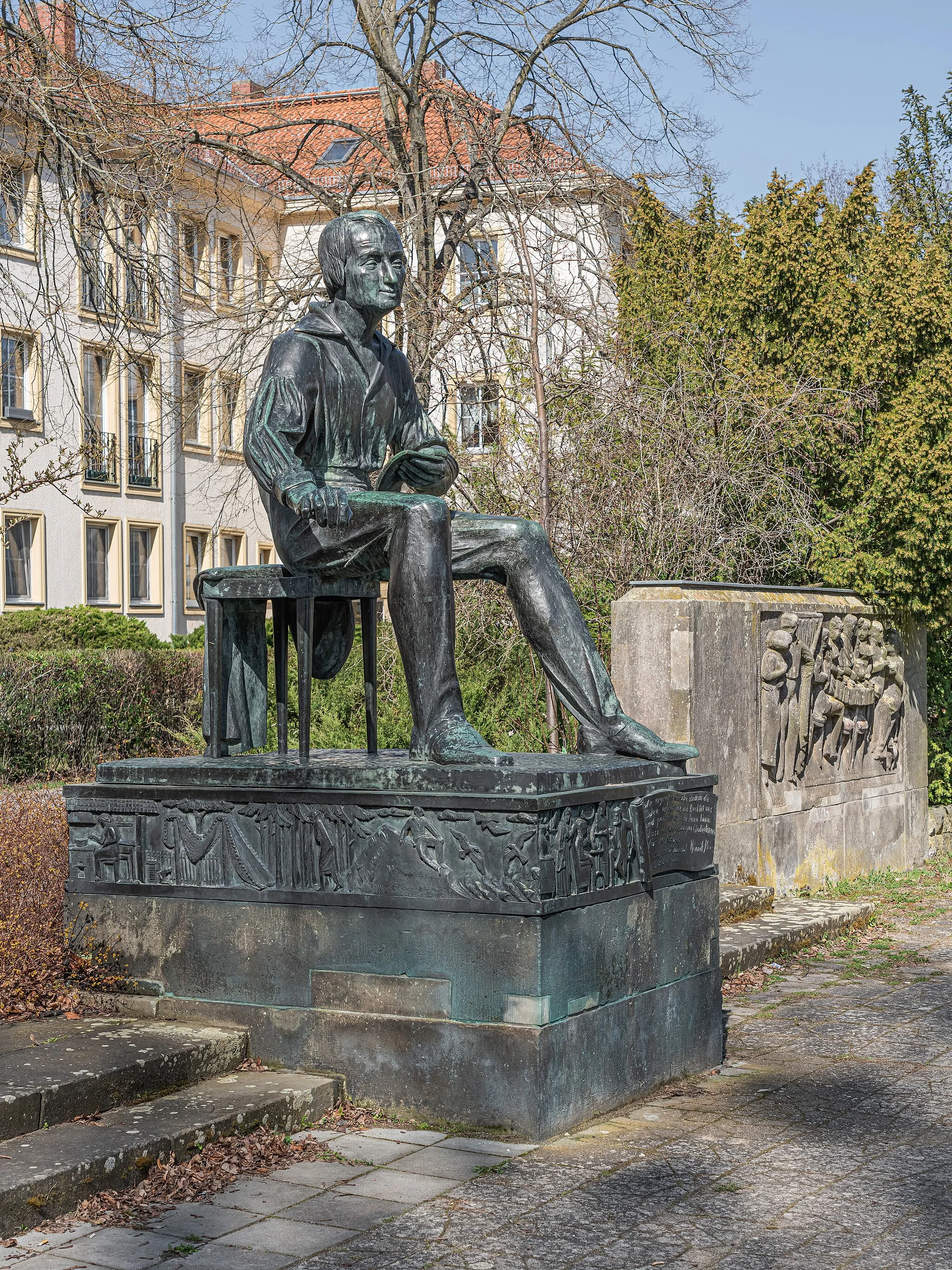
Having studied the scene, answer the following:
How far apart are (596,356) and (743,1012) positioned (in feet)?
22.1

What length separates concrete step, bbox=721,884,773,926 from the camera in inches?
349

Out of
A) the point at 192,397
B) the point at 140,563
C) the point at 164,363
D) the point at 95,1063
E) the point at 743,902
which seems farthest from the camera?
the point at 140,563

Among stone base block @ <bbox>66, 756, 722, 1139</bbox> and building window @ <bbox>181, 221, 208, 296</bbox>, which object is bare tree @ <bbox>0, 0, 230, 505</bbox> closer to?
building window @ <bbox>181, 221, 208, 296</bbox>

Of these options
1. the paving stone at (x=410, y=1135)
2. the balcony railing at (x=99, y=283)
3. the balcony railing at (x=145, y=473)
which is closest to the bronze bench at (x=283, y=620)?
the paving stone at (x=410, y=1135)

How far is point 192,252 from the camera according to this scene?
13500mm

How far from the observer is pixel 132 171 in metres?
11.0

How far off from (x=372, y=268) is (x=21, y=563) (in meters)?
26.1

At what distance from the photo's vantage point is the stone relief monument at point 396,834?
5094 mm

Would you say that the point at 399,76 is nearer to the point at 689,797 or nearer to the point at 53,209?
the point at 53,209

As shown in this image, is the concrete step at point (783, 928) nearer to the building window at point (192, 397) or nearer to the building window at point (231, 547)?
the building window at point (192, 397)

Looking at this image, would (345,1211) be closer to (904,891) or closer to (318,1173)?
(318,1173)

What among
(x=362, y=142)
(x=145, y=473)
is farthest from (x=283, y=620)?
(x=145, y=473)

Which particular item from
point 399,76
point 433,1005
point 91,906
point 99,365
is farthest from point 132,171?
point 99,365

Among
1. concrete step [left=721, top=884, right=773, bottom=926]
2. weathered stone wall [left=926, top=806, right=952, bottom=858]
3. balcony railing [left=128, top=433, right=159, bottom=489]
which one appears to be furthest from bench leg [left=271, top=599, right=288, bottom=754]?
balcony railing [left=128, top=433, right=159, bottom=489]
